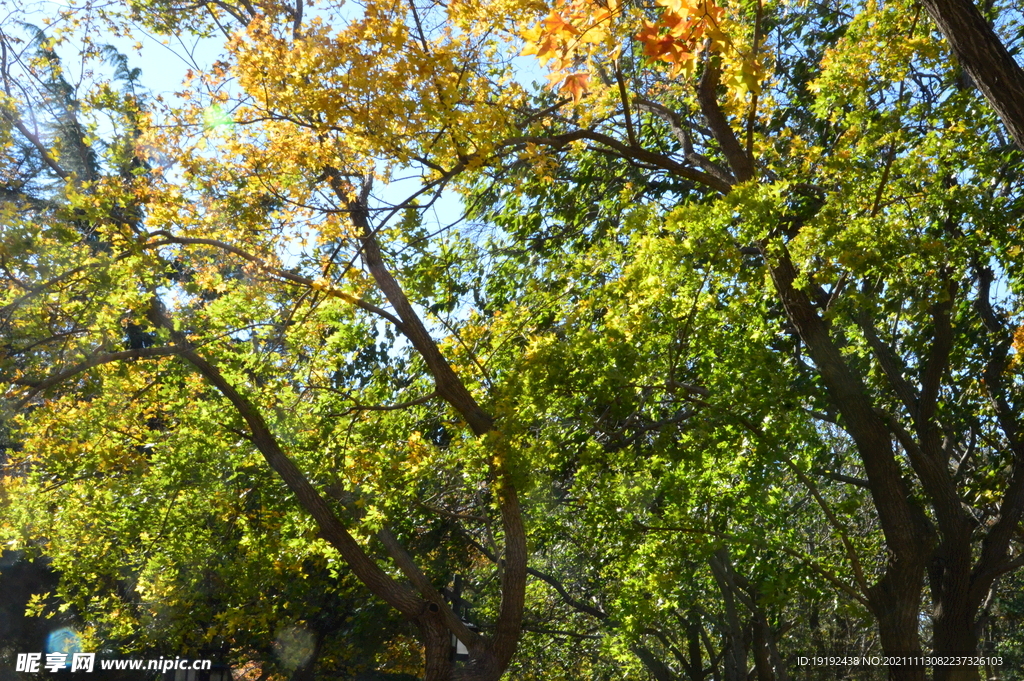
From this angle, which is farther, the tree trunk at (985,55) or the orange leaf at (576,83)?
the orange leaf at (576,83)

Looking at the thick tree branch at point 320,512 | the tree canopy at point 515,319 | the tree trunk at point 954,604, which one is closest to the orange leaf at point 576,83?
the tree canopy at point 515,319

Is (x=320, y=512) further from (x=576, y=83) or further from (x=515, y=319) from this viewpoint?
(x=576, y=83)

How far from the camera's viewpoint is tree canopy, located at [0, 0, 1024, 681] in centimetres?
651

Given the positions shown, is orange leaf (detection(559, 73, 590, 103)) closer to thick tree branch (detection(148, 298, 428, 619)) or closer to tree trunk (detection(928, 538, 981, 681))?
thick tree branch (detection(148, 298, 428, 619))

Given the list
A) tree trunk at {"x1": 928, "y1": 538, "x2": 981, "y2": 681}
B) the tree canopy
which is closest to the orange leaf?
the tree canopy

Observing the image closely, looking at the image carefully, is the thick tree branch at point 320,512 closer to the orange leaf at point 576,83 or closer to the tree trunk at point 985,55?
the orange leaf at point 576,83

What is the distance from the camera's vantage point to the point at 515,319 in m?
8.59

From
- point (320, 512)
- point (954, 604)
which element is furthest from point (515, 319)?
point (954, 604)

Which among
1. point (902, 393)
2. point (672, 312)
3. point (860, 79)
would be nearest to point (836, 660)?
point (902, 393)

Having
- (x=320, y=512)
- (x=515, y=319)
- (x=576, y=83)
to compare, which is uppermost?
(x=515, y=319)

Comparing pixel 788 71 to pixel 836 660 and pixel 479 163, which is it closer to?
pixel 479 163

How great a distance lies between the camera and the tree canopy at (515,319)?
6.51 metres

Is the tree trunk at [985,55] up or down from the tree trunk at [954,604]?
up

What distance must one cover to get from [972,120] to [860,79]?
1.04m
